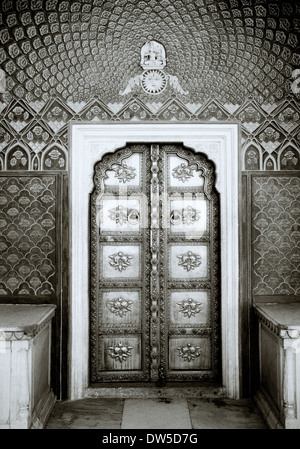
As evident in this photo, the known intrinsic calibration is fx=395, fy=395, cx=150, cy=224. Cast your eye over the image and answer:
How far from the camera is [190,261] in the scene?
3.58 meters

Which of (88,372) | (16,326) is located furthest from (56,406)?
(16,326)

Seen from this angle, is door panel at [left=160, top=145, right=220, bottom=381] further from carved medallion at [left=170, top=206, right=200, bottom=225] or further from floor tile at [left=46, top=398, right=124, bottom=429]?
floor tile at [left=46, top=398, right=124, bottom=429]

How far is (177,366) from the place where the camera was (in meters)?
3.55

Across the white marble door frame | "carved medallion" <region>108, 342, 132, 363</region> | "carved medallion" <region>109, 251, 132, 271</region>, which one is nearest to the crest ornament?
the white marble door frame

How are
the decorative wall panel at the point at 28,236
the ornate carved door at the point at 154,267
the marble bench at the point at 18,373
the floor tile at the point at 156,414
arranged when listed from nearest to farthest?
1. the marble bench at the point at 18,373
2. the floor tile at the point at 156,414
3. the decorative wall panel at the point at 28,236
4. the ornate carved door at the point at 154,267

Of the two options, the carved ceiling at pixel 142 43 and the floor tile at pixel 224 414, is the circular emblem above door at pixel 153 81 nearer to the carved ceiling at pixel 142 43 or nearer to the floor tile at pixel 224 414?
the carved ceiling at pixel 142 43

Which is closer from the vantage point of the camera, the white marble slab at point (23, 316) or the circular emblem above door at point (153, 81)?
the white marble slab at point (23, 316)

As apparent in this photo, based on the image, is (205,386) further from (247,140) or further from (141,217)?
(247,140)

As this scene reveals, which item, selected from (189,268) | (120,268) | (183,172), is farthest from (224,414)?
(183,172)

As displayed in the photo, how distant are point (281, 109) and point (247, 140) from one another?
1.30 feet

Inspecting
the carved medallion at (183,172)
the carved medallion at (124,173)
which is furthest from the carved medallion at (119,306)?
the carved medallion at (183,172)

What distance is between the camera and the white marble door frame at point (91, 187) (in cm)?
342

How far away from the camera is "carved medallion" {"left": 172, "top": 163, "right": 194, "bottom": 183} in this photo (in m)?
3.59

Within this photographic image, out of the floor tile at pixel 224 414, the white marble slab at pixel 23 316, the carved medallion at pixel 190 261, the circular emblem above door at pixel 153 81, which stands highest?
the circular emblem above door at pixel 153 81
